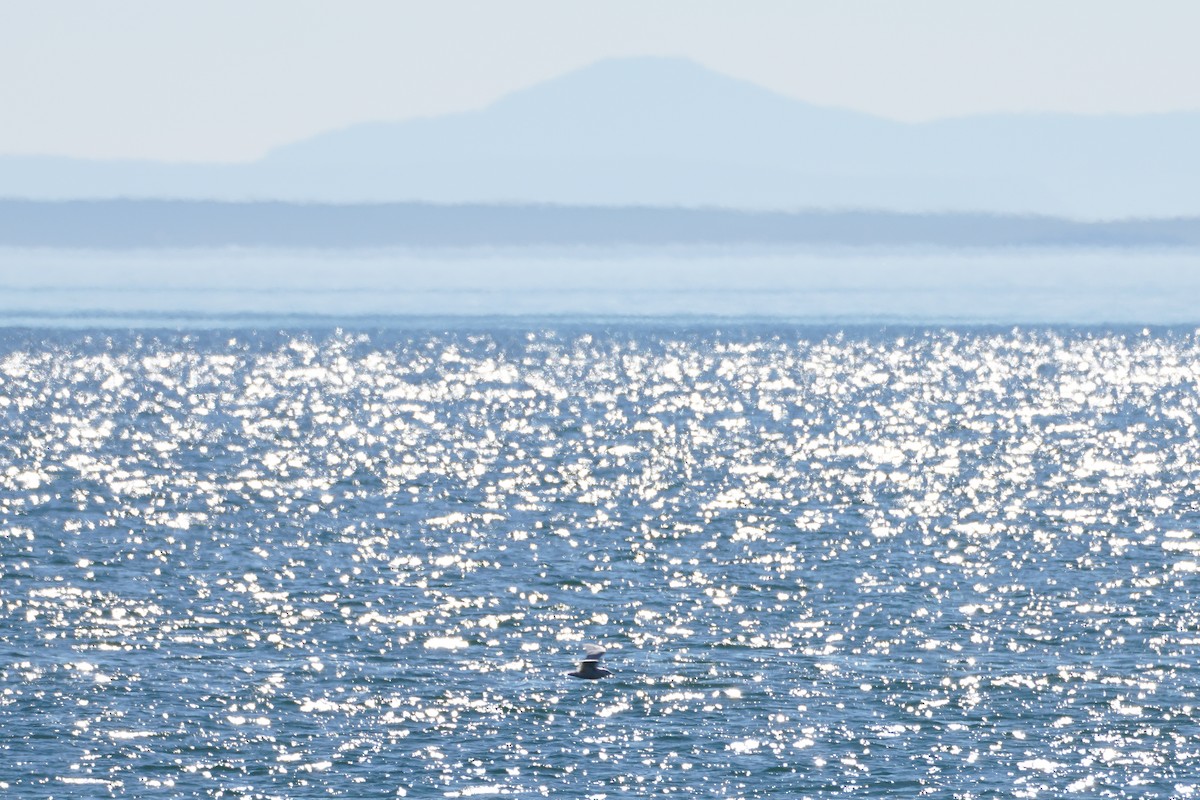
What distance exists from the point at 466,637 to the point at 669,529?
2600 cm

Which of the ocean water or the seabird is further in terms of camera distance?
the seabird

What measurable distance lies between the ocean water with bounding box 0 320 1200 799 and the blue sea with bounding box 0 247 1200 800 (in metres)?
0.19

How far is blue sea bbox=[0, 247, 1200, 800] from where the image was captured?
176 feet

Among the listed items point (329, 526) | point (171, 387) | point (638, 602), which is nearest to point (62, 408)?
point (171, 387)

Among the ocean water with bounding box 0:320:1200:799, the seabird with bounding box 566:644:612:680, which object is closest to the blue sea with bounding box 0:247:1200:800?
the ocean water with bounding box 0:320:1200:799

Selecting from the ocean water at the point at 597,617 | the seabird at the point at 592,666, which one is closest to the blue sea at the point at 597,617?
the ocean water at the point at 597,617

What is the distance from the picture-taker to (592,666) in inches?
2440

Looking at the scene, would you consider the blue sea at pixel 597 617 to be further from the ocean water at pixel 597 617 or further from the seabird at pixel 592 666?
the seabird at pixel 592 666

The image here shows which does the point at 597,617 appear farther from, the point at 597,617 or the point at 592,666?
the point at 592,666

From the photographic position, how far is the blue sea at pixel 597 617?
5375 centimetres

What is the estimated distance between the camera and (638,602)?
74.2m

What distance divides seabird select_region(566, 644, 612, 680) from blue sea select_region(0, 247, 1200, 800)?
0.83 meters

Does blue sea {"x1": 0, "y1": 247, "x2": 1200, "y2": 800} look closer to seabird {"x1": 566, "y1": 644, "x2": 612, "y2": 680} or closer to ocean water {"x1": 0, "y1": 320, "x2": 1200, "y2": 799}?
ocean water {"x1": 0, "y1": 320, "x2": 1200, "y2": 799}

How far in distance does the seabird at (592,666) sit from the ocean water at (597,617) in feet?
2.52
